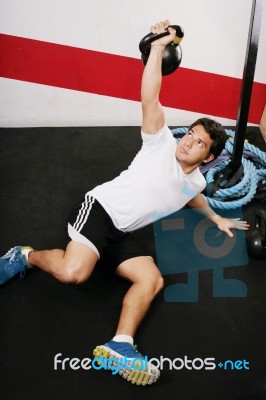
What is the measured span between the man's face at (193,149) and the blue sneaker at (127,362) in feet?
2.80

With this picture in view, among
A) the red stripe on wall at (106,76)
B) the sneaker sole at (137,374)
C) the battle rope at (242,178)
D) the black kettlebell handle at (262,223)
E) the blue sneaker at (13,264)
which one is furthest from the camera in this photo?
the red stripe on wall at (106,76)

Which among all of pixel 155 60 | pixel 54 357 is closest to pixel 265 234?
pixel 155 60

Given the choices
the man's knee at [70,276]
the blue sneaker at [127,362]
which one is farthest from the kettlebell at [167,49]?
the blue sneaker at [127,362]

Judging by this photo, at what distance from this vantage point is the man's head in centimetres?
216

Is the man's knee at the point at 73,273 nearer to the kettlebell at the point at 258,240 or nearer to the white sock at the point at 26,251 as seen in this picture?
the white sock at the point at 26,251

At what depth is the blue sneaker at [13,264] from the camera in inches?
89.8

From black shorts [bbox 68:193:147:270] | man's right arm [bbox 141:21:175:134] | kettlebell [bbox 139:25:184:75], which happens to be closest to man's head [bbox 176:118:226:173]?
man's right arm [bbox 141:21:175:134]

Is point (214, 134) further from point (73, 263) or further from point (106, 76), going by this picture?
point (106, 76)

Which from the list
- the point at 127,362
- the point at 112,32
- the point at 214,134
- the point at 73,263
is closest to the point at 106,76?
the point at 112,32

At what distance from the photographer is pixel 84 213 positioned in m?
2.21

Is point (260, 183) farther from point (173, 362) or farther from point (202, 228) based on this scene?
point (173, 362)

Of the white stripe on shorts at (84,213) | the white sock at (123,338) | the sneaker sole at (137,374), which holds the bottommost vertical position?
the sneaker sole at (137,374)

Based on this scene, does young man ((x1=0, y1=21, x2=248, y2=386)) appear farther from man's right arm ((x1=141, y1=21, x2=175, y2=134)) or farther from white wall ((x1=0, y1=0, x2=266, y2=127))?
white wall ((x1=0, y1=0, x2=266, y2=127))

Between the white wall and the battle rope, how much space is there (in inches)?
26.4
